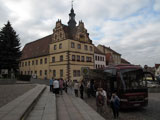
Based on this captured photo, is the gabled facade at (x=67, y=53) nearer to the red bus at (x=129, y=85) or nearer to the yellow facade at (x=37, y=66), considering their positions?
the yellow facade at (x=37, y=66)

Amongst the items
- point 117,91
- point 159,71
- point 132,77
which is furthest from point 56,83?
point 159,71

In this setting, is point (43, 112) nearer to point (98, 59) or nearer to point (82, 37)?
point (82, 37)

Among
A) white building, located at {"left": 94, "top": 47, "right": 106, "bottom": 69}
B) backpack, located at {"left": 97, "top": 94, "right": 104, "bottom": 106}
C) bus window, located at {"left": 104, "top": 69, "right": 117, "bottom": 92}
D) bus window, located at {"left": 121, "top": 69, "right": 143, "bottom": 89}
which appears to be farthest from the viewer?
white building, located at {"left": 94, "top": 47, "right": 106, "bottom": 69}

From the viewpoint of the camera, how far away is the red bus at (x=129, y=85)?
10.1 m

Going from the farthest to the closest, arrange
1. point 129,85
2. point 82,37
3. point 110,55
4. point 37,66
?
point 110,55
point 37,66
point 82,37
point 129,85

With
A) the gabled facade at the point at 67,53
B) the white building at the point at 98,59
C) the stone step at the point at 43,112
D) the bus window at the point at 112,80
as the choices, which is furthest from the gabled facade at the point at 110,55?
the stone step at the point at 43,112

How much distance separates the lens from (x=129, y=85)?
10.5m

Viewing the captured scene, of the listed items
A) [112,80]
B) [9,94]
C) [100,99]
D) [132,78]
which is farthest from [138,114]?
[9,94]

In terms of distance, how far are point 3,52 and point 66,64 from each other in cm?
1401

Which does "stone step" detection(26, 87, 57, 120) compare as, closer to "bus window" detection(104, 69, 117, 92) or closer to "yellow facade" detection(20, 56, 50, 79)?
"bus window" detection(104, 69, 117, 92)

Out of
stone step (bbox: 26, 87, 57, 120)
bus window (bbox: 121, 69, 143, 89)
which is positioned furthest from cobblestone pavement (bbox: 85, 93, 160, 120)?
stone step (bbox: 26, 87, 57, 120)

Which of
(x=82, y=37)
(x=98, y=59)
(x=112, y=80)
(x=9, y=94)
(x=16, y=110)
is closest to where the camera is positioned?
(x=16, y=110)

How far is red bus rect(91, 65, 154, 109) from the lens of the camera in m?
10.1

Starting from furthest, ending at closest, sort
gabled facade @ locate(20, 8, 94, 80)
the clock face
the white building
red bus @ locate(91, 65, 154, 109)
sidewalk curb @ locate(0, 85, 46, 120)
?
the white building
the clock face
gabled facade @ locate(20, 8, 94, 80)
red bus @ locate(91, 65, 154, 109)
sidewalk curb @ locate(0, 85, 46, 120)
